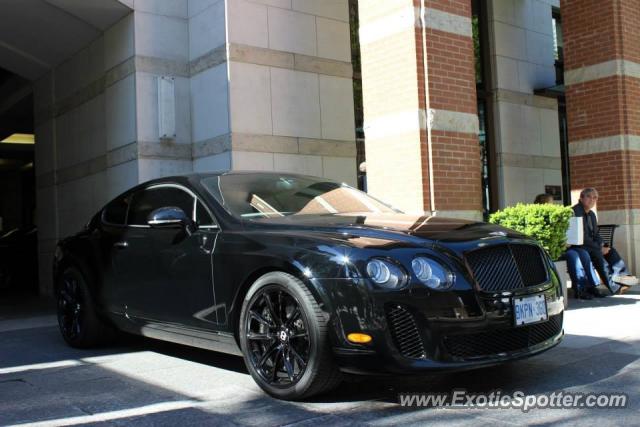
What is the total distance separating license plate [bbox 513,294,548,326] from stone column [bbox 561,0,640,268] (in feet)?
23.6

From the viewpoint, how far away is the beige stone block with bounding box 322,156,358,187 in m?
11.1

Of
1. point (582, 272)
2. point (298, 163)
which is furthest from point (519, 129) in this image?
point (298, 163)

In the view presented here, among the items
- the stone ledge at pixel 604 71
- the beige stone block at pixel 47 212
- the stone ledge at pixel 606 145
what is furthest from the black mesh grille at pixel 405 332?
the beige stone block at pixel 47 212

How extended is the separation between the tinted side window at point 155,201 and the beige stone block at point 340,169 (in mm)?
5248

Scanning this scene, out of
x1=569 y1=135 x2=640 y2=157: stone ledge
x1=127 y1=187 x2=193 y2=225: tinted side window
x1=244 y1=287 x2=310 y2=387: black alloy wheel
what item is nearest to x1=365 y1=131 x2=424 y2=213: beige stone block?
x1=127 y1=187 x2=193 y2=225: tinted side window

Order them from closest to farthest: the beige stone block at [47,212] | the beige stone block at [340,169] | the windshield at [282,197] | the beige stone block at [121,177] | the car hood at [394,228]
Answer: the car hood at [394,228]
the windshield at [282,197]
the beige stone block at [121,177]
the beige stone block at [340,169]
the beige stone block at [47,212]

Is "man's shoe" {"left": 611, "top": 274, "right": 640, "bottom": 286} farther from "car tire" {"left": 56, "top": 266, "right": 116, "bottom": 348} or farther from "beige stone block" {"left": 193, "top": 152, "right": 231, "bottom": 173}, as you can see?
"car tire" {"left": 56, "top": 266, "right": 116, "bottom": 348}

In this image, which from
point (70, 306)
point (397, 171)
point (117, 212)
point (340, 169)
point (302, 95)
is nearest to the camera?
point (117, 212)

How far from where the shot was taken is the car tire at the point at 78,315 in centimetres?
620

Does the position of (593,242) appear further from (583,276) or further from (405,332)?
(405,332)

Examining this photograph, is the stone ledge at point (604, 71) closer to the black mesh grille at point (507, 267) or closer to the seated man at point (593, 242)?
the seated man at point (593, 242)

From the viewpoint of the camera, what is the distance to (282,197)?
5.29 metres

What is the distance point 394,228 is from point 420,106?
14.8ft

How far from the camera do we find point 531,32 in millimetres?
14383
